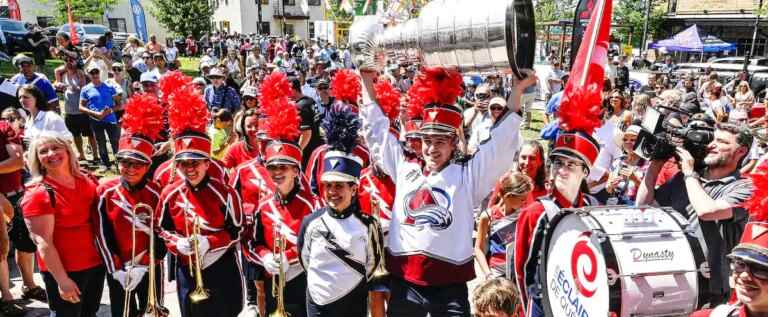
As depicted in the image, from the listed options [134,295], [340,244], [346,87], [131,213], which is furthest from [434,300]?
[346,87]

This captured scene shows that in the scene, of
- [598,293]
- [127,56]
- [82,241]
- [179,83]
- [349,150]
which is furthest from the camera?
[127,56]

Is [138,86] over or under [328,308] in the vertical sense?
over

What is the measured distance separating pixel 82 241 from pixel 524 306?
9.95 ft

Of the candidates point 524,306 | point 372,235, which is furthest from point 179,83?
point 524,306

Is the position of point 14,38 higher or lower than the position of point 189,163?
higher

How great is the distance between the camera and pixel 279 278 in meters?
3.66

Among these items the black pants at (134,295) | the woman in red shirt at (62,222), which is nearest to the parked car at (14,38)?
the woman in red shirt at (62,222)

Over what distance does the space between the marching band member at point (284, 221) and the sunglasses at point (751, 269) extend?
2570 millimetres

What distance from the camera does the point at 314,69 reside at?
14.4 meters

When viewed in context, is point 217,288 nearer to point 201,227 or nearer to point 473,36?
point 201,227

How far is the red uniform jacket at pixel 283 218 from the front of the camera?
3.85 m

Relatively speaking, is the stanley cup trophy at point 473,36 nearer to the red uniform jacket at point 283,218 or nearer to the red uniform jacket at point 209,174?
the red uniform jacket at point 283,218

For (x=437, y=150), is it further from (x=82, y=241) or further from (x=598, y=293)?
(x=82, y=241)

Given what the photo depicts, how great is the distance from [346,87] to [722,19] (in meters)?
41.2
